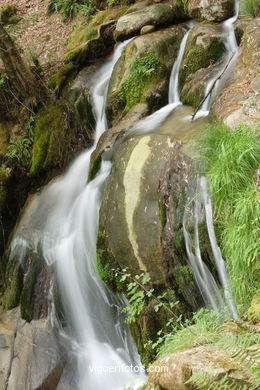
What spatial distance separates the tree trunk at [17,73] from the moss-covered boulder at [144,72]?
1688 mm

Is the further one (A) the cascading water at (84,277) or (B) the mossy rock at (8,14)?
(B) the mossy rock at (8,14)

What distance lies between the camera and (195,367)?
7.38 ft

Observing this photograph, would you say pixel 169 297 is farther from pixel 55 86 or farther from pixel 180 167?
pixel 55 86

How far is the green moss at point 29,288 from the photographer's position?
6.14 m

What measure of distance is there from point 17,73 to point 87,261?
439 cm

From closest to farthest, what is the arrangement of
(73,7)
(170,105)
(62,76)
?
(170,105) < (62,76) < (73,7)

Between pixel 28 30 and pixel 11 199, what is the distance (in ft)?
19.3

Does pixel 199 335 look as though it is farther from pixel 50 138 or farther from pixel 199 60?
pixel 50 138

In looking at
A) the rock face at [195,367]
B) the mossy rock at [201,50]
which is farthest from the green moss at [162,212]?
the mossy rock at [201,50]

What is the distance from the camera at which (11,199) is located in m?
7.56

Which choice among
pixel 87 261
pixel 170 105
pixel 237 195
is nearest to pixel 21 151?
pixel 170 105

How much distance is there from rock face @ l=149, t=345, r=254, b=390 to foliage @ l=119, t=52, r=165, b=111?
5.13 meters

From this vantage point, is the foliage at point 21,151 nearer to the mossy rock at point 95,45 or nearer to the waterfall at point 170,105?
the mossy rock at point 95,45

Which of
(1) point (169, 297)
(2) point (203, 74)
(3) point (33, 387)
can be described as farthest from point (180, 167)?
(3) point (33, 387)
